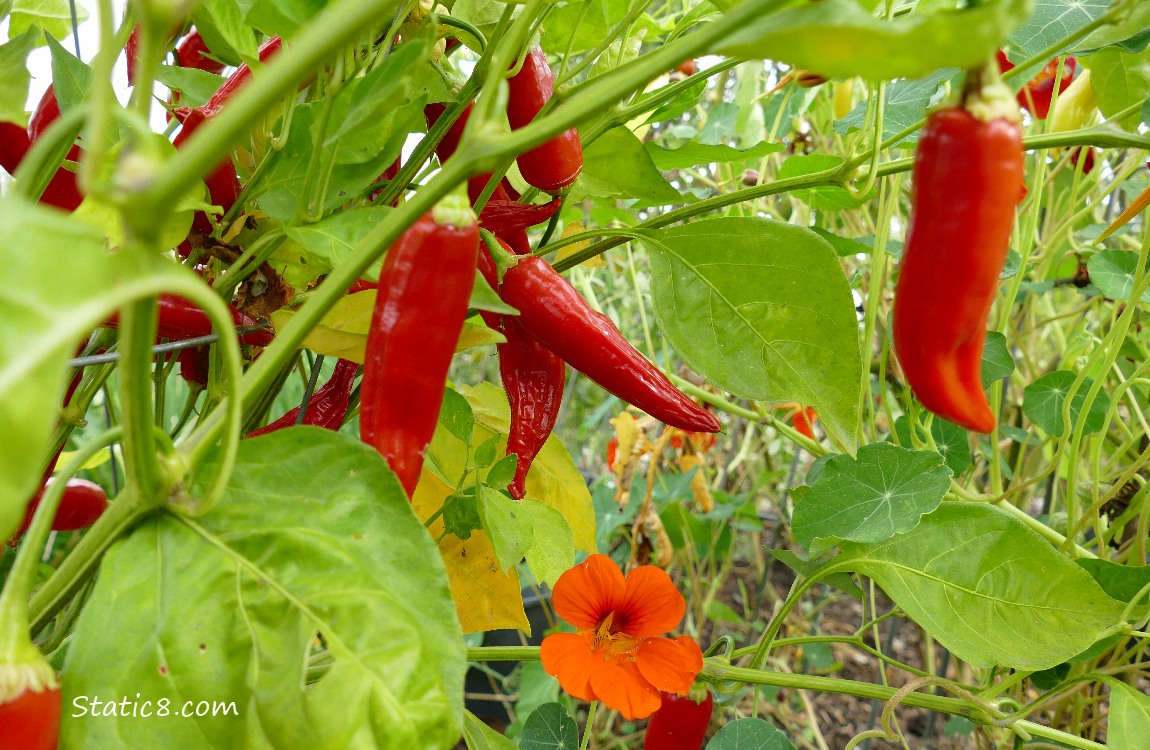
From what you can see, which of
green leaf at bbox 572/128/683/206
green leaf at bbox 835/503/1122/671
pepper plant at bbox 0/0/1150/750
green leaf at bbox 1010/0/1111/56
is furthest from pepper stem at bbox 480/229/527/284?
green leaf at bbox 1010/0/1111/56

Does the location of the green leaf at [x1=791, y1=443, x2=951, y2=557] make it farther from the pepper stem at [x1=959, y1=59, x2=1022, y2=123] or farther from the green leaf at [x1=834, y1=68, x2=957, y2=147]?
the pepper stem at [x1=959, y1=59, x2=1022, y2=123]

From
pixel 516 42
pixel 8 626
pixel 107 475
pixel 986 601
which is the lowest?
pixel 107 475

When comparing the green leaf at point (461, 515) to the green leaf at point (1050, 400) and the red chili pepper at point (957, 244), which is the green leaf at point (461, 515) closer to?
the red chili pepper at point (957, 244)

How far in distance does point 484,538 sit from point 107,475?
105cm

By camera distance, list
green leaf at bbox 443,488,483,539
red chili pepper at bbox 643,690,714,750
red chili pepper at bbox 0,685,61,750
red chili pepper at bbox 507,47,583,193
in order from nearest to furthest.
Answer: red chili pepper at bbox 0,685,61,750, red chili pepper at bbox 507,47,583,193, green leaf at bbox 443,488,483,539, red chili pepper at bbox 643,690,714,750

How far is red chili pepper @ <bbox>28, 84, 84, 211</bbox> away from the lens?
Result: 55 centimetres

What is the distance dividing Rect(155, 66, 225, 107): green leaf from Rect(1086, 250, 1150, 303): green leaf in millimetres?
886

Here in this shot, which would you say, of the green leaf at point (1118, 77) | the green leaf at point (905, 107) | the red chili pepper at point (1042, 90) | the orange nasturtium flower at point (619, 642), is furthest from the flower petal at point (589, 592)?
the red chili pepper at point (1042, 90)

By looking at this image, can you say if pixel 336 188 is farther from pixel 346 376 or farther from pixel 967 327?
pixel 967 327

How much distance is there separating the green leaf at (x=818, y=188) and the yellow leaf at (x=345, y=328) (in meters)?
0.39

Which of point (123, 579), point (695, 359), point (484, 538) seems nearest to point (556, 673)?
point (484, 538)

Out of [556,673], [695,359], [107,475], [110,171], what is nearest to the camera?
[110,171]

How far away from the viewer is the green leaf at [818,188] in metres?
0.71

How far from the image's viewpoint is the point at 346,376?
1.84 feet
